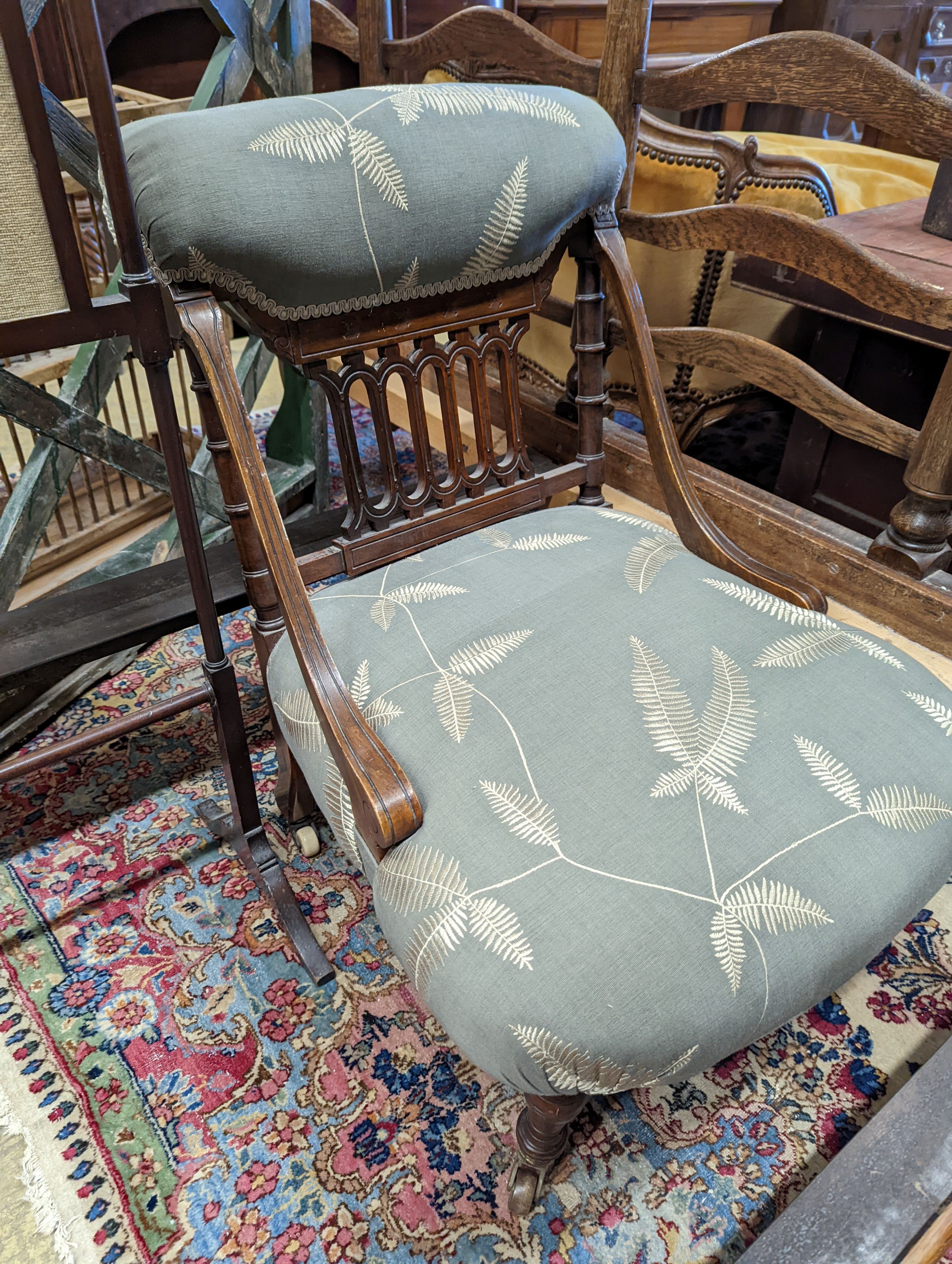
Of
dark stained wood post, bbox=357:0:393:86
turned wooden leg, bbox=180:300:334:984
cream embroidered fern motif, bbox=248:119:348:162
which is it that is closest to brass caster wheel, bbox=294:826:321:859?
turned wooden leg, bbox=180:300:334:984

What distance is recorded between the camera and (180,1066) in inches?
44.3

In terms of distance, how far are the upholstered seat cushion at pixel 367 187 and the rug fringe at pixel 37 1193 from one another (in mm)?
1054

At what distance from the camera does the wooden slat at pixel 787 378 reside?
4.50 feet

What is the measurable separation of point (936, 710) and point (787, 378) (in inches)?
29.7

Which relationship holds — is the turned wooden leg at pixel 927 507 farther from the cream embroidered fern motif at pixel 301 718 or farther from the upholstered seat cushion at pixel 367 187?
the cream embroidered fern motif at pixel 301 718

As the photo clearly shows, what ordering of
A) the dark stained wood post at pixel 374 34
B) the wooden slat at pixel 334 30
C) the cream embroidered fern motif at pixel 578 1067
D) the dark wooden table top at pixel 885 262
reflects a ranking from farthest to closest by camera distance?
1. the wooden slat at pixel 334 30
2. the dark stained wood post at pixel 374 34
3. the dark wooden table top at pixel 885 262
4. the cream embroidered fern motif at pixel 578 1067

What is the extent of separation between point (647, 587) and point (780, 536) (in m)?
0.59

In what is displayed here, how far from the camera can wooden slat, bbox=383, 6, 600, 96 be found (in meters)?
1.57

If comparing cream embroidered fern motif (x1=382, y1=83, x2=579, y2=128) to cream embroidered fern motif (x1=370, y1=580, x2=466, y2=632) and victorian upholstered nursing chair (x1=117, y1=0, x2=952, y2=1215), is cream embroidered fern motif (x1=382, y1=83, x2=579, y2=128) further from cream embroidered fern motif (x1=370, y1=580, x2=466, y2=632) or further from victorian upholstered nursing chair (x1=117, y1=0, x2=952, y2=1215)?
cream embroidered fern motif (x1=370, y1=580, x2=466, y2=632)

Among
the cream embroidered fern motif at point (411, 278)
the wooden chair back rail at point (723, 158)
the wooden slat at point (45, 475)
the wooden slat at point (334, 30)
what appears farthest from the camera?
the wooden slat at point (334, 30)

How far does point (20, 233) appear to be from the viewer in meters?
0.79

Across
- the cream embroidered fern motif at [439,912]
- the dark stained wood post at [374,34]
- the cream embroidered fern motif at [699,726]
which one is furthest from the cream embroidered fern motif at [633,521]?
the dark stained wood post at [374,34]

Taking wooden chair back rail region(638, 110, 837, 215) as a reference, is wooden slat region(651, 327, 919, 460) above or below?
below

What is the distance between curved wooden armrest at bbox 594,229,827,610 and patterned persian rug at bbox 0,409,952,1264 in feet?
2.12
